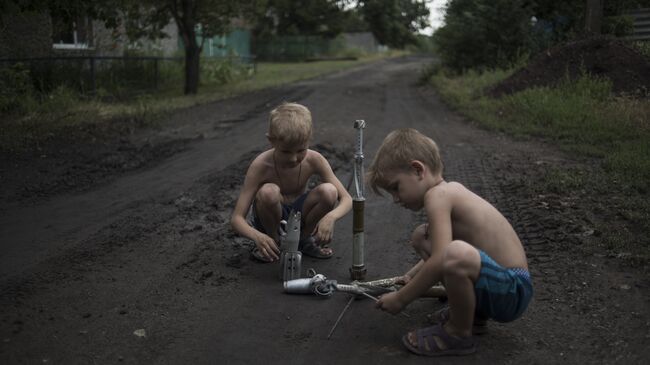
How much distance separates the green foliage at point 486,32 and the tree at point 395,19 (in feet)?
122

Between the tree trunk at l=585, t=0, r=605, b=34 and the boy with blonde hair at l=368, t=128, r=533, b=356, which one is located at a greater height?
the tree trunk at l=585, t=0, r=605, b=34

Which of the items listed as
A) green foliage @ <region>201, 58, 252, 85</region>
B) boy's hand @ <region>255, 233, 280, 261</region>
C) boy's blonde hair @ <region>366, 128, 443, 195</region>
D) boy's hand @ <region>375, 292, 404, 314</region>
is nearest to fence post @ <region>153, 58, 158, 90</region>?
green foliage @ <region>201, 58, 252, 85</region>

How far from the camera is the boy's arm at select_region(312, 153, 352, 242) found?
3.81 meters

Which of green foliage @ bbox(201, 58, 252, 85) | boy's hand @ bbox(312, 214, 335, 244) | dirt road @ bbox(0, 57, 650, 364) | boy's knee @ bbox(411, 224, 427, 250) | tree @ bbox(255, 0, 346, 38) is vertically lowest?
dirt road @ bbox(0, 57, 650, 364)

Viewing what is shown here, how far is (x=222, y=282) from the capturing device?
4.02 m

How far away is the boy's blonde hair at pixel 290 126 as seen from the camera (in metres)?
3.81

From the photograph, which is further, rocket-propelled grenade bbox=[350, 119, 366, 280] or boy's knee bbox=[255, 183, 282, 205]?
boy's knee bbox=[255, 183, 282, 205]

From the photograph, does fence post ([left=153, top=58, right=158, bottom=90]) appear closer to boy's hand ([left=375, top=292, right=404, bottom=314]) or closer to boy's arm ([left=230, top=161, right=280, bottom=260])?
boy's arm ([left=230, top=161, right=280, bottom=260])

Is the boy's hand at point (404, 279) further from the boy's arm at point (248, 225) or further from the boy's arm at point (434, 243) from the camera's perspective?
the boy's arm at point (248, 225)

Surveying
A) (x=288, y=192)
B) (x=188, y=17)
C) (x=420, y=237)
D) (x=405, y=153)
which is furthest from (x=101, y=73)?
(x=405, y=153)

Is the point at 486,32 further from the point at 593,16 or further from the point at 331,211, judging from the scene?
the point at 331,211

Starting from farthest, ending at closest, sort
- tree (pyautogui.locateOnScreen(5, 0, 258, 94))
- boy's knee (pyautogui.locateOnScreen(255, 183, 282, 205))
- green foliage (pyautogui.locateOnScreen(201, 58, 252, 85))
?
green foliage (pyautogui.locateOnScreen(201, 58, 252, 85)), tree (pyautogui.locateOnScreen(5, 0, 258, 94)), boy's knee (pyautogui.locateOnScreen(255, 183, 282, 205))

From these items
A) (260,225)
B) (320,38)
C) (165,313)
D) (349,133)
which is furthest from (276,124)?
(320,38)

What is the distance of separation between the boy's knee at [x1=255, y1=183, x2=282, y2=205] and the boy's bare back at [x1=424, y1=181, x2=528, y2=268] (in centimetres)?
132
